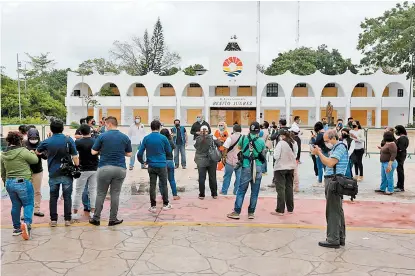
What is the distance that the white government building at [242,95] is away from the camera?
4375 centimetres

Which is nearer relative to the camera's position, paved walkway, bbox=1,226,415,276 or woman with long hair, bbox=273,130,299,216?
paved walkway, bbox=1,226,415,276

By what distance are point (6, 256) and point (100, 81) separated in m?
42.9

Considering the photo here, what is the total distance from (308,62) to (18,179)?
5324cm

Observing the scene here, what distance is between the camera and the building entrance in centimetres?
4591

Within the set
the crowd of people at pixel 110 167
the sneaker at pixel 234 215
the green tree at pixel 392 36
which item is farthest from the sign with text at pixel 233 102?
the sneaker at pixel 234 215

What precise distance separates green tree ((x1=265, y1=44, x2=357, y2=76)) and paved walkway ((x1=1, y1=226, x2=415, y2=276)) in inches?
1979

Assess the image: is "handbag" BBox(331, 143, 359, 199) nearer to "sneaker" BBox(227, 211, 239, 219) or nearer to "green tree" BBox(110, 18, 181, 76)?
"sneaker" BBox(227, 211, 239, 219)

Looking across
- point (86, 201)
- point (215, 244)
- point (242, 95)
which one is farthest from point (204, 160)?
point (242, 95)

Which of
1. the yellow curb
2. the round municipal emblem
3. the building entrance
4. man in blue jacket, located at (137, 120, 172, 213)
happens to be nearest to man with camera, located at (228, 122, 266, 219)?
the yellow curb

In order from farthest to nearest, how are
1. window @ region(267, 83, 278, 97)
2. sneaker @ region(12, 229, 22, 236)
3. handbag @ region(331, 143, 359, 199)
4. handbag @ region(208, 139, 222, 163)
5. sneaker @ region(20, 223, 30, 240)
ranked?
1. window @ region(267, 83, 278, 97)
2. handbag @ region(208, 139, 222, 163)
3. sneaker @ region(12, 229, 22, 236)
4. sneaker @ region(20, 223, 30, 240)
5. handbag @ region(331, 143, 359, 199)

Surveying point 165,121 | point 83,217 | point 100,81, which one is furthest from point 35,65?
point 83,217

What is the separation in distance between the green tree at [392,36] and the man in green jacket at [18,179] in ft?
113

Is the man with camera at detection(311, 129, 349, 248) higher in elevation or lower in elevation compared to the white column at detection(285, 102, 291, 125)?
lower

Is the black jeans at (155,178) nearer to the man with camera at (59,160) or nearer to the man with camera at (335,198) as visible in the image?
the man with camera at (59,160)
